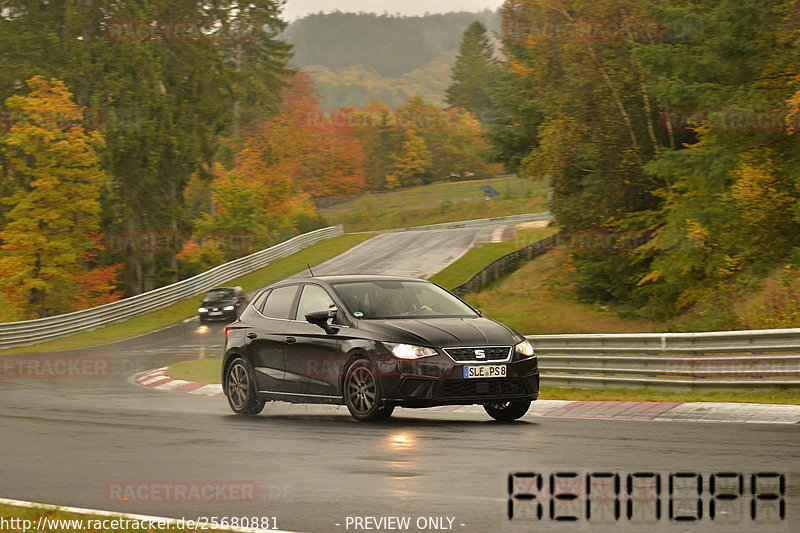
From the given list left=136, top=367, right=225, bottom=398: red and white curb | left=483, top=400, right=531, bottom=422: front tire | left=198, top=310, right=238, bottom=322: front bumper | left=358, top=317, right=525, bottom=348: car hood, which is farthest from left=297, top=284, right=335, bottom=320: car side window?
left=198, top=310, right=238, bottom=322: front bumper

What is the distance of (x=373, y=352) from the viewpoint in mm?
11281

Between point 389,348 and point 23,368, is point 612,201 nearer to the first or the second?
point 23,368

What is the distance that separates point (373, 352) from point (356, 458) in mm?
2577

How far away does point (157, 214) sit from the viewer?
201ft

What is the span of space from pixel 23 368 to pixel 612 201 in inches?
826

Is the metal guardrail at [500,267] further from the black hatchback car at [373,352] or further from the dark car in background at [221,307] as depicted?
the black hatchback car at [373,352]

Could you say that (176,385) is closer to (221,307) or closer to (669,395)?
(669,395)

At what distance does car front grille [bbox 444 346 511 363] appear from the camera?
10.9 metres

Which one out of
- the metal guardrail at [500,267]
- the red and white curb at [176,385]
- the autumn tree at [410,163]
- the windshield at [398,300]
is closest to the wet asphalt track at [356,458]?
the windshield at [398,300]

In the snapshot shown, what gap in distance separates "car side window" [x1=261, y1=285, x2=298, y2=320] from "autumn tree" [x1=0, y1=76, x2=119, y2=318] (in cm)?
3803

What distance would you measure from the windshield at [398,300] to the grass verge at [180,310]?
2909cm

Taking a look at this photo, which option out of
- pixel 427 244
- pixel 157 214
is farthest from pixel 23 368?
pixel 427 244

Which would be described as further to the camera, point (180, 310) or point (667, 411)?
point (180, 310)

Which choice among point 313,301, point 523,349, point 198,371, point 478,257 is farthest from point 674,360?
point 478,257
